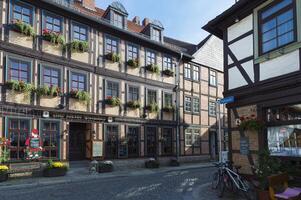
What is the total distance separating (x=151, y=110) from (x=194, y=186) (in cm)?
929

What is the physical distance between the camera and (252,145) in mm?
9625

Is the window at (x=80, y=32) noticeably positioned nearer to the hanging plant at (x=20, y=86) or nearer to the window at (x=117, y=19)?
the window at (x=117, y=19)

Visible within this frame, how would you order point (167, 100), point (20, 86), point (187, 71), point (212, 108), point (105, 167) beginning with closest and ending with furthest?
point (20, 86), point (105, 167), point (167, 100), point (187, 71), point (212, 108)

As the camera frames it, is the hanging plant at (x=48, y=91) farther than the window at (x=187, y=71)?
No

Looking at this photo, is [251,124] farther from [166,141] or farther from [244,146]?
[166,141]

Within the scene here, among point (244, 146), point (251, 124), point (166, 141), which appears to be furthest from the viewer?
point (166, 141)

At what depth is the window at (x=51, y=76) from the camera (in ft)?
49.3

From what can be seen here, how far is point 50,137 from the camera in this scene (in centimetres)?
1492

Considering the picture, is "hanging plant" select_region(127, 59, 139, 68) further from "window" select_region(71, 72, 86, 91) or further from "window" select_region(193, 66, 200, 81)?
"window" select_region(193, 66, 200, 81)

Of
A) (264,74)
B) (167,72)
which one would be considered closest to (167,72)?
(167,72)

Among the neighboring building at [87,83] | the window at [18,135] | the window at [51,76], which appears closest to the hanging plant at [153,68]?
the neighboring building at [87,83]

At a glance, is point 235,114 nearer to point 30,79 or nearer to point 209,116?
point 30,79

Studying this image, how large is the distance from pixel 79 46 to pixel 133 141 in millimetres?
6538

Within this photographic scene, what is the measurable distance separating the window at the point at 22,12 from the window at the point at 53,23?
82 centimetres
